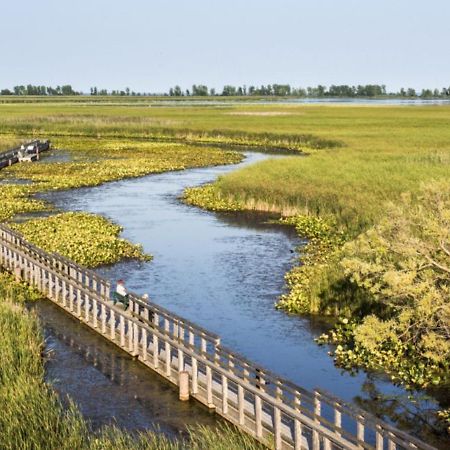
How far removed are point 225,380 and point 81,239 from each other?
2021 cm

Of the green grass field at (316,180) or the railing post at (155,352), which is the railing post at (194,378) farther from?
the green grass field at (316,180)

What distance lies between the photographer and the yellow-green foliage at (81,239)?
1307 inches

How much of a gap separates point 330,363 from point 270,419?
6014 millimetres

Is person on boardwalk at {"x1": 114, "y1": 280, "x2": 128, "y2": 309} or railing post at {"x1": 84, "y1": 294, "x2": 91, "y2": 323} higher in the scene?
person on boardwalk at {"x1": 114, "y1": 280, "x2": 128, "y2": 309}

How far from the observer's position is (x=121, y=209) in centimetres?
4900

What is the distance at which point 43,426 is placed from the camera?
45.8 feet

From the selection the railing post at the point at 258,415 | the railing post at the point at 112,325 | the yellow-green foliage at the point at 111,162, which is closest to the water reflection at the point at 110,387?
the railing post at the point at 112,325

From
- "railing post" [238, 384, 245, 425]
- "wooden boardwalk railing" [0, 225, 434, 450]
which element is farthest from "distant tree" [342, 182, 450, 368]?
"railing post" [238, 384, 245, 425]

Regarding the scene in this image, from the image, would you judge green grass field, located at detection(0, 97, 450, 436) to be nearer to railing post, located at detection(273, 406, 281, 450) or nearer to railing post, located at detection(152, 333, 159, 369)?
railing post, located at detection(273, 406, 281, 450)

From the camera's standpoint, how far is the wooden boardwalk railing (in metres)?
13.5

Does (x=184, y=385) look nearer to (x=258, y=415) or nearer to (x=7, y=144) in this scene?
(x=258, y=415)

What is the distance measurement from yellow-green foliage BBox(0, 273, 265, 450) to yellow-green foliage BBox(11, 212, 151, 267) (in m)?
14.1

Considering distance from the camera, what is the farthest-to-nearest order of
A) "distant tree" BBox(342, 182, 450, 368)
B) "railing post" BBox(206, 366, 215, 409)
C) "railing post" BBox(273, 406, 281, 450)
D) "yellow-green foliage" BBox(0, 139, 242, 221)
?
1. "yellow-green foliage" BBox(0, 139, 242, 221)
2. "distant tree" BBox(342, 182, 450, 368)
3. "railing post" BBox(206, 366, 215, 409)
4. "railing post" BBox(273, 406, 281, 450)

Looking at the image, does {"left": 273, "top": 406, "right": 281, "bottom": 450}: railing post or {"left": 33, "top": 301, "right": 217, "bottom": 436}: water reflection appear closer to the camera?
{"left": 273, "top": 406, "right": 281, "bottom": 450}: railing post
